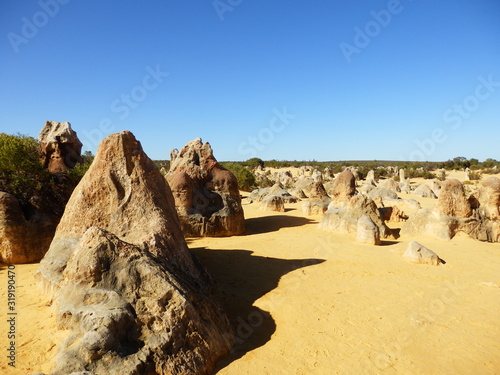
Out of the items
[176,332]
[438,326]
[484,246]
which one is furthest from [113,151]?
[484,246]

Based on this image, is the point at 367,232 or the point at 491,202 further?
the point at 491,202

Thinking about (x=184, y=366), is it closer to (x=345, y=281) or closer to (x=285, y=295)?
(x=285, y=295)

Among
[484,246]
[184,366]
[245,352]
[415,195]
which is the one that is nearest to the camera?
[184,366]

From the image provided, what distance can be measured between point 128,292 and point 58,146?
337 inches

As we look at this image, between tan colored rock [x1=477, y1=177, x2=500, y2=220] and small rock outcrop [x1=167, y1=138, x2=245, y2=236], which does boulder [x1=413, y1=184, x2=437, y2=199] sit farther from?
small rock outcrop [x1=167, y1=138, x2=245, y2=236]

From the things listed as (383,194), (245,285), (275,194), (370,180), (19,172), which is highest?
(19,172)

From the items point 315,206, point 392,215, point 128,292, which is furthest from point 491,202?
point 128,292

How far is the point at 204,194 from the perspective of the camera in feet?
39.4

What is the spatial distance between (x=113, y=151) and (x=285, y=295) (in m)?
4.46

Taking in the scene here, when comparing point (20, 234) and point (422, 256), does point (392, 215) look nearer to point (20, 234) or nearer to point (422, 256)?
point (422, 256)

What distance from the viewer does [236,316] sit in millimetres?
5164

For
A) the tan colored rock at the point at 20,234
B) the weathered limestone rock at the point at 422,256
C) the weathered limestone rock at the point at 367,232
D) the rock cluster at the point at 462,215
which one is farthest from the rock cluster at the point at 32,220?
the rock cluster at the point at 462,215

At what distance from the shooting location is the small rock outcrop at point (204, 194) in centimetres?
1122

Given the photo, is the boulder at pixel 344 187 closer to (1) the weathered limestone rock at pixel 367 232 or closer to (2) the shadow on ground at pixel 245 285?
(1) the weathered limestone rock at pixel 367 232
